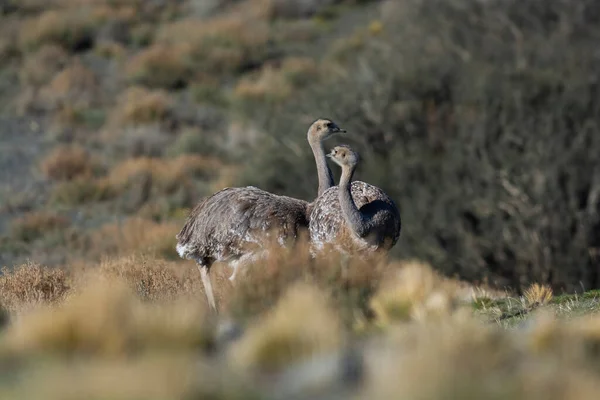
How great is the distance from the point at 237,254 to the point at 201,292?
2.03 feet

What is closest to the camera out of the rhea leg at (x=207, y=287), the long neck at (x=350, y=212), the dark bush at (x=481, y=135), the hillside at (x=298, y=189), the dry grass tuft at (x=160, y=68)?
the hillside at (x=298, y=189)

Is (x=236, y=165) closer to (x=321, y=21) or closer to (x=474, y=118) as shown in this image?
(x=474, y=118)

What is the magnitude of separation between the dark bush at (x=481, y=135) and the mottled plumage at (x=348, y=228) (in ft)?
25.7

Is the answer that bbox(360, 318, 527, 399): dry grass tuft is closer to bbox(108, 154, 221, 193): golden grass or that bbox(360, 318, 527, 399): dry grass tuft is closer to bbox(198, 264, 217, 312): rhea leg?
bbox(198, 264, 217, 312): rhea leg

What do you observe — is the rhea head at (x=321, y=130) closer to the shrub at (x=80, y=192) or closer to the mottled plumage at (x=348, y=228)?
the mottled plumage at (x=348, y=228)

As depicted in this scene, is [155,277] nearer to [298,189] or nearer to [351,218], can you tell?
[351,218]

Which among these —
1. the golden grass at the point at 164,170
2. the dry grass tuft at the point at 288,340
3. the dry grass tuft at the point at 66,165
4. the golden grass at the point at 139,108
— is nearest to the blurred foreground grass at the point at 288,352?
the dry grass tuft at the point at 288,340

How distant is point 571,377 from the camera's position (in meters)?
5.20

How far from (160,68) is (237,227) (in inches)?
968

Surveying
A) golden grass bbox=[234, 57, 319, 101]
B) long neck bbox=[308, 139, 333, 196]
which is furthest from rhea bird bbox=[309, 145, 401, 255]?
golden grass bbox=[234, 57, 319, 101]

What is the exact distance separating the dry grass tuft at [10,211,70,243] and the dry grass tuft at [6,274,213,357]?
14.8 meters

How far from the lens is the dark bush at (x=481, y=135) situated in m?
18.9

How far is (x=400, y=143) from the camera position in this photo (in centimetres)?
2153

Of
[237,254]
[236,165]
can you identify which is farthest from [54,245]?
[237,254]
